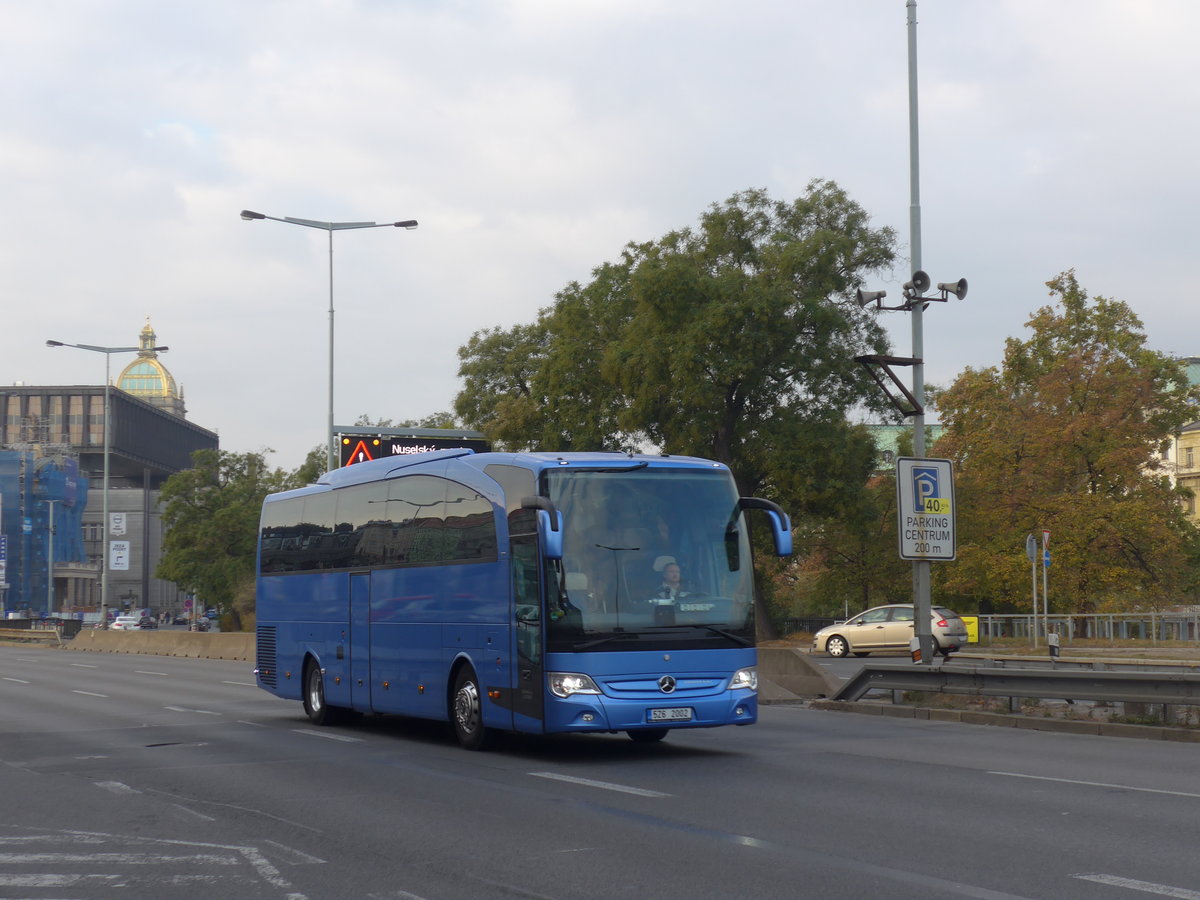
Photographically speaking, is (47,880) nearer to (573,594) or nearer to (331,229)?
(573,594)

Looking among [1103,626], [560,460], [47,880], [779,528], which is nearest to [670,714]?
[779,528]

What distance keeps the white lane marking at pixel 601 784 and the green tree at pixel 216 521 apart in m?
75.9

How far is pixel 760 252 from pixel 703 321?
A: 3902 mm

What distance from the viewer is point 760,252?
46969 mm

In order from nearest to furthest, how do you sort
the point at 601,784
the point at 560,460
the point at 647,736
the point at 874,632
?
the point at 601,784, the point at 560,460, the point at 647,736, the point at 874,632

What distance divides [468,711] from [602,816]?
Result: 17.9 ft

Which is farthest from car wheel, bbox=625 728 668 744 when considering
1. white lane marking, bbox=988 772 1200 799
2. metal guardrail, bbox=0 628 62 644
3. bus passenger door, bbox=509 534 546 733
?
metal guardrail, bbox=0 628 62 644

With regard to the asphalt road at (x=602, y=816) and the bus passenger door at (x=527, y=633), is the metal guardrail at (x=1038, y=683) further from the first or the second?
the bus passenger door at (x=527, y=633)

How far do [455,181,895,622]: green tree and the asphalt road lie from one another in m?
27.0

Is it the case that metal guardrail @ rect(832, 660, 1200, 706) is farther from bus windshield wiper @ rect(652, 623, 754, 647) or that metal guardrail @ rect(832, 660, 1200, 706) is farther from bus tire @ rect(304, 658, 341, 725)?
bus tire @ rect(304, 658, 341, 725)

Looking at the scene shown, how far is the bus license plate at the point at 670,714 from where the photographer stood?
14.3 meters

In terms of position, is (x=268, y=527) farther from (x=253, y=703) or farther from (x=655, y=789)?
(x=655, y=789)

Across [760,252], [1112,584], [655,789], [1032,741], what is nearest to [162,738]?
[655,789]

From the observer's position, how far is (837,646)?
41344mm
